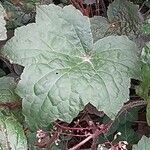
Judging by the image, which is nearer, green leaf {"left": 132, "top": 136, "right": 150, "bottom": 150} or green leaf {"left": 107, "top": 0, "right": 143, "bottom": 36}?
green leaf {"left": 132, "top": 136, "right": 150, "bottom": 150}

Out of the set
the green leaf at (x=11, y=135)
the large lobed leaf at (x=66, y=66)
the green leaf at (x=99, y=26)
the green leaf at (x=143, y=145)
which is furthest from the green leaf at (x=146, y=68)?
the green leaf at (x=11, y=135)

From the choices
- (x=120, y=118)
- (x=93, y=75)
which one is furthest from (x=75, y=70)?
(x=120, y=118)

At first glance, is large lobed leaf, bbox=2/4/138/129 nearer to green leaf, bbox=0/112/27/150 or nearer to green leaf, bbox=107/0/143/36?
green leaf, bbox=0/112/27/150

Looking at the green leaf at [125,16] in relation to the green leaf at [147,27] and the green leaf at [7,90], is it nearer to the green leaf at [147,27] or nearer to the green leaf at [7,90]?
the green leaf at [147,27]

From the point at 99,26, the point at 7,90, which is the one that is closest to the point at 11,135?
the point at 7,90

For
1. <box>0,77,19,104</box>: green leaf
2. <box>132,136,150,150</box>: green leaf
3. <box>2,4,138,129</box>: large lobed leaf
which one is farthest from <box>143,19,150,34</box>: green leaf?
<box>0,77,19,104</box>: green leaf

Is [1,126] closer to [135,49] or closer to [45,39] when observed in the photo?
[45,39]
